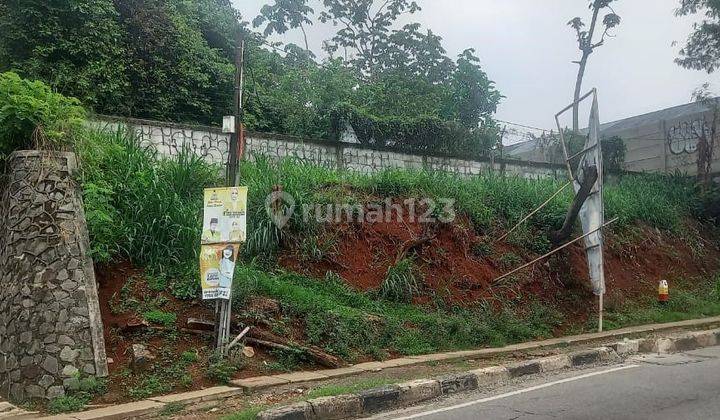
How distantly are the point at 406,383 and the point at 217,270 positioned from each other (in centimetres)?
258

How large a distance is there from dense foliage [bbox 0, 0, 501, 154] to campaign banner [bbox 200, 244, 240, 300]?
3.60 m

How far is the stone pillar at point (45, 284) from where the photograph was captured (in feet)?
22.0

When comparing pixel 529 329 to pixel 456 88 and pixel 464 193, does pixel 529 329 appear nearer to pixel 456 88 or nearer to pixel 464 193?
pixel 464 193

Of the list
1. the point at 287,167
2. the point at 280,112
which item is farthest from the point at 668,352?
the point at 280,112

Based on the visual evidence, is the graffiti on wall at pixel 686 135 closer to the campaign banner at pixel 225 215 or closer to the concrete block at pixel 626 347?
the concrete block at pixel 626 347

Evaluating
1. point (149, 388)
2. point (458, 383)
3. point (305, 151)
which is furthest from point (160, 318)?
point (305, 151)

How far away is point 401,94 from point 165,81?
7.19m

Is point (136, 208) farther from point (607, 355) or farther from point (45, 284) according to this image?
point (607, 355)

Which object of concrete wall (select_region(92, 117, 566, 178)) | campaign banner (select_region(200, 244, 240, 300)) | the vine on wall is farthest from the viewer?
the vine on wall

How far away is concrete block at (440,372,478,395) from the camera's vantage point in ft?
23.2

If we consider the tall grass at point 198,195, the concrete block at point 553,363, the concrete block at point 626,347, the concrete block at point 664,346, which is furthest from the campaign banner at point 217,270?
the concrete block at point 664,346

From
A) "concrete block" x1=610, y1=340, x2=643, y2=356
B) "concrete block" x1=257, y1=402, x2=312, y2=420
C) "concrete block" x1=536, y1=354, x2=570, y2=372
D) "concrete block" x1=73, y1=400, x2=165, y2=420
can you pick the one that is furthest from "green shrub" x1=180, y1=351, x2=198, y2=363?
"concrete block" x1=610, y1=340, x2=643, y2=356

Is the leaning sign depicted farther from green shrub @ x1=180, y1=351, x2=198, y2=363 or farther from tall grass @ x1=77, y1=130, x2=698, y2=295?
tall grass @ x1=77, y1=130, x2=698, y2=295

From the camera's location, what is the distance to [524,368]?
797cm
